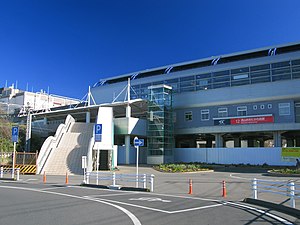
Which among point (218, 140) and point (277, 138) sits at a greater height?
point (277, 138)

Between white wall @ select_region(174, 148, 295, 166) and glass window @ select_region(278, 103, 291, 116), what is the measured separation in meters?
4.82

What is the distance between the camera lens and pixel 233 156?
3884cm

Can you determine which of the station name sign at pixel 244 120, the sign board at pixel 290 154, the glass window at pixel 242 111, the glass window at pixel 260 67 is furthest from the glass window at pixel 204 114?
the sign board at pixel 290 154

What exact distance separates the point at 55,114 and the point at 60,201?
4518cm

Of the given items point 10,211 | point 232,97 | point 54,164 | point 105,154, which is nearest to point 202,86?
point 232,97

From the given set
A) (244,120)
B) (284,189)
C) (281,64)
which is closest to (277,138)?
(244,120)

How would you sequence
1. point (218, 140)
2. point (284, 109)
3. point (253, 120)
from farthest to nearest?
point (218, 140) < point (253, 120) < point (284, 109)

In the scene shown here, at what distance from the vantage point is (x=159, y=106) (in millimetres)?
43094

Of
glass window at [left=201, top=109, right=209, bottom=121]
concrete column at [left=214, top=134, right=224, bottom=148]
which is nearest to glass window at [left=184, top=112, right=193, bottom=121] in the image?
glass window at [left=201, top=109, right=209, bottom=121]

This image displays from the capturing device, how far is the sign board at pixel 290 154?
3425 centimetres

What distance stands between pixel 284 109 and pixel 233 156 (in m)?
8.28

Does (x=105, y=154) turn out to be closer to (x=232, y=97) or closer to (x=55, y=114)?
(x=232, y=97)

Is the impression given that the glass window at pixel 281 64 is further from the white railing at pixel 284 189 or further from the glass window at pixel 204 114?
the white railing at pixel 284 189

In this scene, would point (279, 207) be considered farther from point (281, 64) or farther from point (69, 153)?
point (281, 64)
